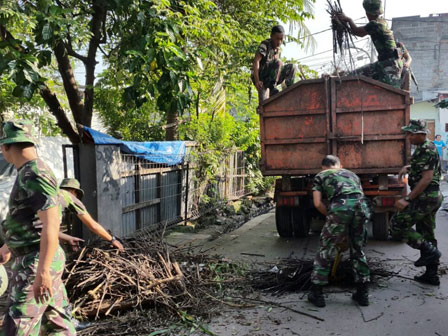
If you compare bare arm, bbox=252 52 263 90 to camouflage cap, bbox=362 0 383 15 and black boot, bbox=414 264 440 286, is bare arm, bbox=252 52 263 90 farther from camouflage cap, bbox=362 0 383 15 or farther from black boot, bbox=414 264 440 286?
black boot, bbox=414 264 440 286

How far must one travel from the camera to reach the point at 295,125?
265 inches

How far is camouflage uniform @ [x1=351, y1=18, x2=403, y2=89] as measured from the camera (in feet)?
23.5

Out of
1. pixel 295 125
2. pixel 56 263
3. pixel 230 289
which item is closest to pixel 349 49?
pixel 295 125

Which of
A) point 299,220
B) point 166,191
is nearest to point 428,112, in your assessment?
point 299,220

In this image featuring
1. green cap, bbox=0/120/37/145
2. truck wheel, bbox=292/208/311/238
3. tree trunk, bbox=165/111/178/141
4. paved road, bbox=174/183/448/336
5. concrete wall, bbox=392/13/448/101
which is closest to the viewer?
green cap, bbox=0/120/37/145

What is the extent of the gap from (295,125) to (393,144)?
58.6 inches

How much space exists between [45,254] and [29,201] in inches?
13.5

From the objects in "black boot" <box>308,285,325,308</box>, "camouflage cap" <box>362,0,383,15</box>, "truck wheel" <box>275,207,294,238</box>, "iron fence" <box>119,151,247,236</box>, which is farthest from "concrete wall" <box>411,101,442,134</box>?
"black boot" <box>308,285,325,308</box>

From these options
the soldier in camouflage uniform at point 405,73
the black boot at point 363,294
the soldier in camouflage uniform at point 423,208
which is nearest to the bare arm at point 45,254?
the black boot at point 363,294

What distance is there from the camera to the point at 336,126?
6504 millimetres

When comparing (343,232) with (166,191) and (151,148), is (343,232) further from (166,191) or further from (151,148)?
(166,191)

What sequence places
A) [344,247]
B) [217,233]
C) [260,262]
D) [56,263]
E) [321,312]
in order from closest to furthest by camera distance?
[56,263] → [321,312] → [344,247] → [260,262] → [217,233]

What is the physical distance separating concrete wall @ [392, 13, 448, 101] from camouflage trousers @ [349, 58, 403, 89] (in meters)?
30.2

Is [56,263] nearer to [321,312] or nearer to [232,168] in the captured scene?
[321,312]
